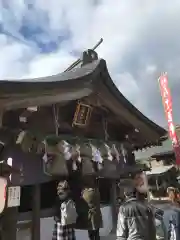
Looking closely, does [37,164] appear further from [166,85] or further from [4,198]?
[166,85]

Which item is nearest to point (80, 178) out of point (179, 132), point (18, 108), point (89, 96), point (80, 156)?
point (80, 156)

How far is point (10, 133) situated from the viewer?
601 centimetres

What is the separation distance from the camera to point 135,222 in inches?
175

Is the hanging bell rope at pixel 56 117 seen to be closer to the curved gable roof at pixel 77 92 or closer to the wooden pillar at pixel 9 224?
the curved gable roof at pixel 77 92

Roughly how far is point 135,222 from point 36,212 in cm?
272

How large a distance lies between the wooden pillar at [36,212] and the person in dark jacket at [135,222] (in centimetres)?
243

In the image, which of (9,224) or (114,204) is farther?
(114,204)

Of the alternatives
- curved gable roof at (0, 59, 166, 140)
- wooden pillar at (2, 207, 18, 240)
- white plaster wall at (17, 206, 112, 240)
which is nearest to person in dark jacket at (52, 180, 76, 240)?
white plaster wall at (17, 206, 112, 240)

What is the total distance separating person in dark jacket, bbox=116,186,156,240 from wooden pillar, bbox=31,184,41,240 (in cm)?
243

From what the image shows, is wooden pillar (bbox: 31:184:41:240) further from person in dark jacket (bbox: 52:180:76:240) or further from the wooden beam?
the wooden beam

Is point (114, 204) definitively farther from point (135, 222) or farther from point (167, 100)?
point (167, 100)

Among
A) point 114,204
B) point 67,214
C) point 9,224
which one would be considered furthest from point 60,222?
point 114,204

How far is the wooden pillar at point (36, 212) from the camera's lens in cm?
618

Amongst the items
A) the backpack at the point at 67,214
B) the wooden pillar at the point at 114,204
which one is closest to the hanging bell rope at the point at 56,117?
the backpack at the point at 67,214
